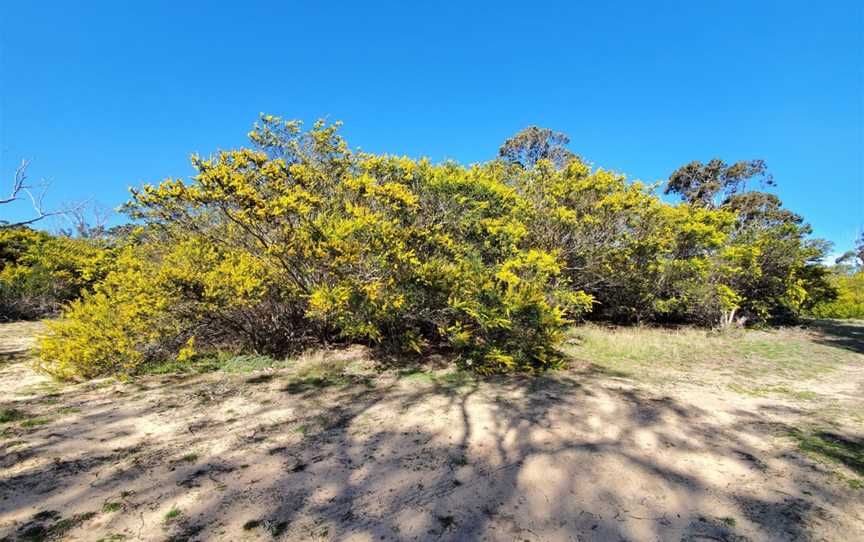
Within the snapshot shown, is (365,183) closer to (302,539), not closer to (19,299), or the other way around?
(302,539)

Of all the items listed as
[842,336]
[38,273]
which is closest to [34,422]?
[38,273]

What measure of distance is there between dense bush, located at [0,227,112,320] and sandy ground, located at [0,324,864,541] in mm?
9643

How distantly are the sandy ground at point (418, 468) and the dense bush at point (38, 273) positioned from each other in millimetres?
9643

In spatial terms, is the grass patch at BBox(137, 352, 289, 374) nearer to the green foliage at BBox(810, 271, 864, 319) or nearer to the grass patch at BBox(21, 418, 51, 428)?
the grass patch at BBox(21, 418, 51, 428)

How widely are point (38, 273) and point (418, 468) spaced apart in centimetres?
1564

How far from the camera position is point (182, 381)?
570 cm

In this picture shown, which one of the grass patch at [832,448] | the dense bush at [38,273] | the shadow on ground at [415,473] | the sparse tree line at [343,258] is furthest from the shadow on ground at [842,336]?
the dense bush at [38,273]

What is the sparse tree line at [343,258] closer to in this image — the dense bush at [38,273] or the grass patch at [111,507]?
the grass patch at [111,507]

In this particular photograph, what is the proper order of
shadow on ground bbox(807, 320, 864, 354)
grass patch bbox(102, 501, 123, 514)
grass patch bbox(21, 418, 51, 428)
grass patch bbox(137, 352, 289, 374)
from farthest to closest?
1. shadow on ground bbox(807, 320, 864, 354)
2. grass patch bbox(137, 352, 289, 374)
3. grass patch bbox(21, 418, 51, 428)
4. grass patch bbox(102, 501, 123, 514)

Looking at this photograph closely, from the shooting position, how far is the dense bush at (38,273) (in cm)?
1195

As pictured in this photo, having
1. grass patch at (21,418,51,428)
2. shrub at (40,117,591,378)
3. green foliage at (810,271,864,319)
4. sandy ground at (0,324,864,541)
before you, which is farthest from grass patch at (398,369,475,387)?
green foliage at (810,271,864,319)

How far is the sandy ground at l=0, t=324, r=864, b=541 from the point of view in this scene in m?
2.41

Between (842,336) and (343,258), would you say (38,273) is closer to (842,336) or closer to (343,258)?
(343,258)

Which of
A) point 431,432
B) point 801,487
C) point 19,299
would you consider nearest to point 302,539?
point 431,432
